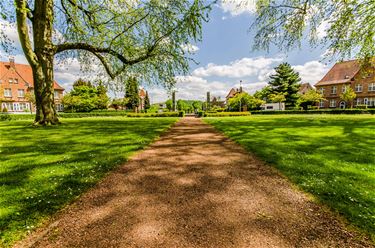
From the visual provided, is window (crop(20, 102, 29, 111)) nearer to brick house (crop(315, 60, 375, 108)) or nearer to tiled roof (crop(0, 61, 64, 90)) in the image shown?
tiled roof (crop(0, 61, 64, 90))

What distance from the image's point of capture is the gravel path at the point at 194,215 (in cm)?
271

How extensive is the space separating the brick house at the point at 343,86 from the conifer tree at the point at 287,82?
978 centimetres

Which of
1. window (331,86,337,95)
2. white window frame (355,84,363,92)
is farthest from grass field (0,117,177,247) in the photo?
window (331,86,337,95)

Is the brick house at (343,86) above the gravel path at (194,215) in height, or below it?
above

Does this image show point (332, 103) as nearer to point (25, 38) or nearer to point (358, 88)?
point (358, 88)

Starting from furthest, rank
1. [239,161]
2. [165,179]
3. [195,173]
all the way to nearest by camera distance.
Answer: [239,161]
[195,173]
[165,179]

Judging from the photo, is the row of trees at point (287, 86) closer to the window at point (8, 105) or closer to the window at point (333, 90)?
the window at point (333, 90)

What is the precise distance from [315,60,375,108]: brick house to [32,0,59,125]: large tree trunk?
57.5m

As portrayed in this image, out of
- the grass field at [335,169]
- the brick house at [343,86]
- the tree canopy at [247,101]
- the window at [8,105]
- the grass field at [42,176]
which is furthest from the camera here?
the tree canopy at [247,101]

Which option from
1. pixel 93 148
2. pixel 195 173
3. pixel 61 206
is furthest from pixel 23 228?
pixel 93 148

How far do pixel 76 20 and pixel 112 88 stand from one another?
5.43 m

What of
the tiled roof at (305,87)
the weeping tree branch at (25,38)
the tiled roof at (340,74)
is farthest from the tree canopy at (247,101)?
the weeping tree branch at (25,38)

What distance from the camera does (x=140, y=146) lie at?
8289 millimetres

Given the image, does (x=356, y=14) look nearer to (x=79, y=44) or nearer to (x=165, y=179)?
(x=165, y=179)
